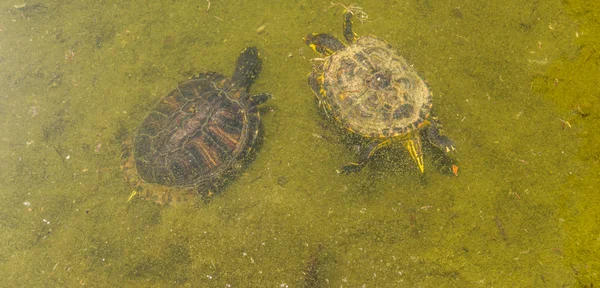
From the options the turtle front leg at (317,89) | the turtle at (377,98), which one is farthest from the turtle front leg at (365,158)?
the turtle front leg at (317,89)

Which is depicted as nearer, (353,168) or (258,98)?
(353,168)

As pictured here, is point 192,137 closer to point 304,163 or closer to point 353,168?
point 304,163

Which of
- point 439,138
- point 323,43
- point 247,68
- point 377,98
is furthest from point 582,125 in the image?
point 247,68

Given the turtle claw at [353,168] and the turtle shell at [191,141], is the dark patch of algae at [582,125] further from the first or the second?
the turtle shell at [191,141]

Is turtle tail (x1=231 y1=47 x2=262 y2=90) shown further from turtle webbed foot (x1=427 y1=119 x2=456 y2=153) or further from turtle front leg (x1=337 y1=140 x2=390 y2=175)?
turtle webbed foot (x1=427 y1=119 x2=456 y2=153)

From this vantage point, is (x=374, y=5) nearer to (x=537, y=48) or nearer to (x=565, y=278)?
(x=537, y=48)

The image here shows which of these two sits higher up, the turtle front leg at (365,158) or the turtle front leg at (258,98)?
the turtle front leg at (258,98)

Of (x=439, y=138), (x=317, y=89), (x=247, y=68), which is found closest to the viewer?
(x=439, y=138)
